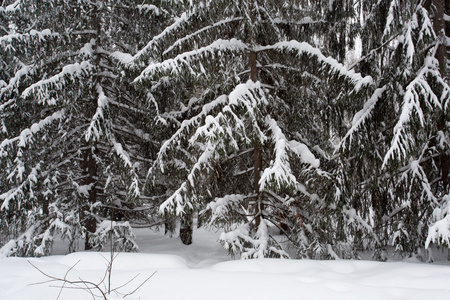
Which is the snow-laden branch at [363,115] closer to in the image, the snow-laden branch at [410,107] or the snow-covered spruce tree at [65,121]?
the snow-laden branch at [410,107]

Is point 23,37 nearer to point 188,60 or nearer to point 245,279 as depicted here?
point 188,60

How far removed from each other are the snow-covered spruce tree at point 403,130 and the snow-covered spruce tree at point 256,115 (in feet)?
2.01

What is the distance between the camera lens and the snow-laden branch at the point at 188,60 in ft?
17.7

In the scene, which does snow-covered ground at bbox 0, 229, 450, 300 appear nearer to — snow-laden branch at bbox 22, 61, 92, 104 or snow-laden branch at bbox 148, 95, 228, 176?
snow-laden branch at bbox 148, 95, 228, 176

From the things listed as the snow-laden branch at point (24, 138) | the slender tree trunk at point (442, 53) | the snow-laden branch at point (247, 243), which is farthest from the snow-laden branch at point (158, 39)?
the slender tree trunk at point (442, 53)

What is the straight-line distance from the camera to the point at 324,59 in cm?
528

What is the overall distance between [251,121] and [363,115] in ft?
5.96

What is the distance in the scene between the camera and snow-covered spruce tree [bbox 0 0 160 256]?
7000 millimetres

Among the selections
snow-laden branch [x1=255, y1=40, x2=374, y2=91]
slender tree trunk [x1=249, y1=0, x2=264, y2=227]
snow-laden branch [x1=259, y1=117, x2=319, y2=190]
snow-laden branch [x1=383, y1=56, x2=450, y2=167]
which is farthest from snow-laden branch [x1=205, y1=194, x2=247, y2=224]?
snow-laden branch [x1=255, y1=40, x2=374, y2=91]

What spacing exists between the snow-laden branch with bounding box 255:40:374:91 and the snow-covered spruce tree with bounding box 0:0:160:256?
11.4 ft

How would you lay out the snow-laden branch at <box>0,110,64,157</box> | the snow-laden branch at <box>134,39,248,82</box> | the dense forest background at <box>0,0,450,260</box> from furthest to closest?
the snow-laden branch at <box>0,110,64,157</box>, the snow-laden branch at <box>134,39,248,82</box>, the dense forest background at <box>0,0,450,260</box>

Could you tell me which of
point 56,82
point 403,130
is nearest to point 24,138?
point 56,82

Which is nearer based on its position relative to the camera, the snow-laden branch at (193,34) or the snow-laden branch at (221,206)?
the snow-laden branch at (221,206)

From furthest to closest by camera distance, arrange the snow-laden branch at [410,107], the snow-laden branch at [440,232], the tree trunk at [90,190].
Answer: the tree trunk at [90,190] < the snow-laden branch at [410,107] < the snow-laden branch at [440,232]
